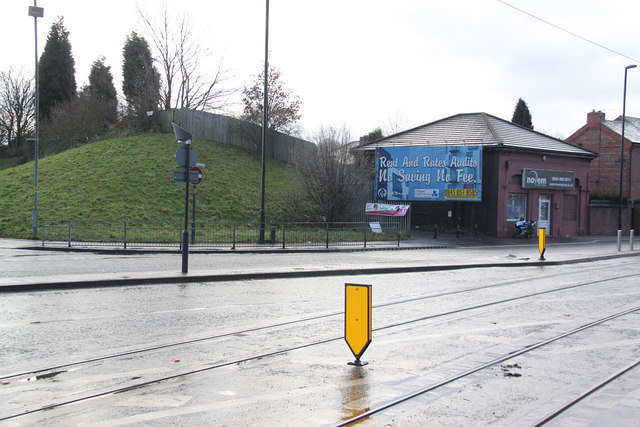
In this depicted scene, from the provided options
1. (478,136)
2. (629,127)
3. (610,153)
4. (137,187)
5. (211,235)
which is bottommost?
(211,235)

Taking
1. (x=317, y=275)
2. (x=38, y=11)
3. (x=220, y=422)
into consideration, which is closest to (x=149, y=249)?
(x=317, y=275)

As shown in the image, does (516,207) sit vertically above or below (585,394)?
above

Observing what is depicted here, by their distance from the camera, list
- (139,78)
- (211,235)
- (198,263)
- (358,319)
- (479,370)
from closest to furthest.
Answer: (479,370)
(358,319)
(198,263)
(211,235)
(139,78)

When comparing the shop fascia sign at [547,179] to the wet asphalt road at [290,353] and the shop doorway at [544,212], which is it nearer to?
the shop doorway at [544,212]

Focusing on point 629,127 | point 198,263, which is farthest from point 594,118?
point 198,263

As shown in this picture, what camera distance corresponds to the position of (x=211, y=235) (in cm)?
2481

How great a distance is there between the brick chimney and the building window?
22.2m

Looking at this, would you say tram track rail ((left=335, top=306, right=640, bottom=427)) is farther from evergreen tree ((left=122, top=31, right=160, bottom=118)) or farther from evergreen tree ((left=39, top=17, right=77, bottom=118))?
evergreen tree ((left=39, top=17, right=77, bottom=118))

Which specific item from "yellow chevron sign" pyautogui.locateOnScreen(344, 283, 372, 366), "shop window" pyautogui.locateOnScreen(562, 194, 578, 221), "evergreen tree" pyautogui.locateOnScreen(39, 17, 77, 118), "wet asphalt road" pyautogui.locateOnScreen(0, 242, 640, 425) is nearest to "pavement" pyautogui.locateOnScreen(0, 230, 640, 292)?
"wet asphalt road" pyautogui.locateOnScreen(0, 242, 640, 425)

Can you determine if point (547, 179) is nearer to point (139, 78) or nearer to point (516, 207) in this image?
point (516, 207)

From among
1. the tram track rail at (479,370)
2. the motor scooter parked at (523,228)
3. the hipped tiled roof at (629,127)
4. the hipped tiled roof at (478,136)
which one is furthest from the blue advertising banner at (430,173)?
the tram track rail at (479,370)

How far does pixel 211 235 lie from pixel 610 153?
41.5m

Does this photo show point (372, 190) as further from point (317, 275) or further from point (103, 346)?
point (103, 346)

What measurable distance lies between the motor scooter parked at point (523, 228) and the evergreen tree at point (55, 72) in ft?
153
